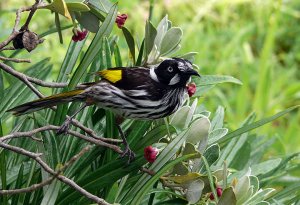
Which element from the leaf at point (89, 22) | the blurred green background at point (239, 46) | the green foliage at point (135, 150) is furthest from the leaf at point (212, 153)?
the blurred green background at point (239, 46)

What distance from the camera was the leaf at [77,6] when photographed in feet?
6.01

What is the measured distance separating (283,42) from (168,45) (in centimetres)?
364

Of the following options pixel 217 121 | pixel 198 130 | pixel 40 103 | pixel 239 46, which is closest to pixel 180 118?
pixel 198 130

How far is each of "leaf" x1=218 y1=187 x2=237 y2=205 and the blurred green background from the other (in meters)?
2.10

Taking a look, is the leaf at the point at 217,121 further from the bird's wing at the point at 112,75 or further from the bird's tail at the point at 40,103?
the bird's tail at the point at 40,103

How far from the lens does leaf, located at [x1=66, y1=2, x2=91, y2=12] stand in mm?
1833

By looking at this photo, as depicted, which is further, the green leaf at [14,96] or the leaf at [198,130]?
the green leaf at [14,96]

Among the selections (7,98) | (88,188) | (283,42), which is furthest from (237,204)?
(283,42)

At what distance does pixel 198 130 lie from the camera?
5.90 feet

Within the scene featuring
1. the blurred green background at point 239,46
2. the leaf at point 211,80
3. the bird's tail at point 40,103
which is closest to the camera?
the bird's tail at point 40,103

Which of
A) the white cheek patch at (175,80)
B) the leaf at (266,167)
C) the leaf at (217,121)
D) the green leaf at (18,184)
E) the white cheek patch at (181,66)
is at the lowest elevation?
the leaf at (266,167)

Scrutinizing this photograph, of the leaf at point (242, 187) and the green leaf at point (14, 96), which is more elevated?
the green leaf at point (14, 96)

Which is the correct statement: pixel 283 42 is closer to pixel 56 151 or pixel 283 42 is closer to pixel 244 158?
pixel 244 158

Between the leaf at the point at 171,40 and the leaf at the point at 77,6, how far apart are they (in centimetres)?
25
